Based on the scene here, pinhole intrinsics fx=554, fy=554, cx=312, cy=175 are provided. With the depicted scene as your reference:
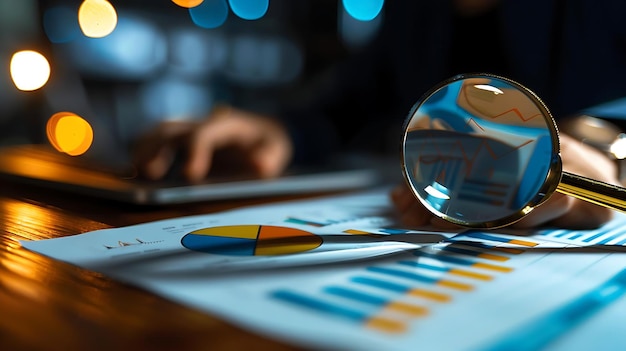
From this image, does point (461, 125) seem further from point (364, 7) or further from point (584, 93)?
point (364, 7)

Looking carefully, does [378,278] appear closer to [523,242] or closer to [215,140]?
[523,242]

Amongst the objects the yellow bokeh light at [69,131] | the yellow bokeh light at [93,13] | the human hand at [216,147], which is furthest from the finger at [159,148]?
the yellow bokeh light at [93,13]

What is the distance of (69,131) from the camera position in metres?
1.68

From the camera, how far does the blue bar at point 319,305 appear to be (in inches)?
9.9

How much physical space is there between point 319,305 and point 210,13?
2.46 metres

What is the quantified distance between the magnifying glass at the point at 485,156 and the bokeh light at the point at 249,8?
89.9 inches

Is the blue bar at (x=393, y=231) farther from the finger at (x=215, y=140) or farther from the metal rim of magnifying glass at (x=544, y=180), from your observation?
the finger at (x=215, y=140)

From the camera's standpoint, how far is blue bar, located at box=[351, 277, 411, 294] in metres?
0.29

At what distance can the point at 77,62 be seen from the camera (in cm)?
228

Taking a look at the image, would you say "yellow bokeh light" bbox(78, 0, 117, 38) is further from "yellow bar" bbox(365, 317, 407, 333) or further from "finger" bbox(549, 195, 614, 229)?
"yellow bar" bbox(365, 317, 407, 333)

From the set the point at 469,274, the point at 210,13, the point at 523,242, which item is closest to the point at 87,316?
the point at 469,274

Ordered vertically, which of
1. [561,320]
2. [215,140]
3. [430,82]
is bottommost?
[561,320]

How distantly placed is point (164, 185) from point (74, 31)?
1925mm

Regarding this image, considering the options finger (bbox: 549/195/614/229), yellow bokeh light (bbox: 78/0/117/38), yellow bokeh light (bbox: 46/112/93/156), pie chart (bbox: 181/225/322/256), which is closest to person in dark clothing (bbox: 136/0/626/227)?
finger (bbox: 549/195/614/229)
